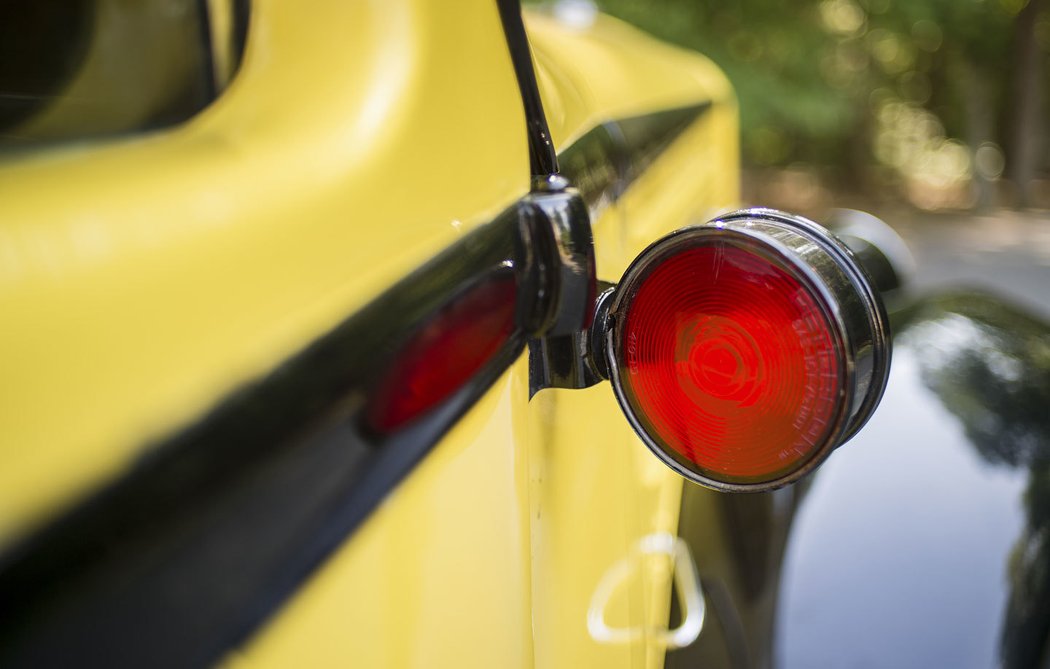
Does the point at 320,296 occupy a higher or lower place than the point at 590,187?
higher

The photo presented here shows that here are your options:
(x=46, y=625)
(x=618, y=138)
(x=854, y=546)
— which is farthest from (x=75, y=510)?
(x=854, y=546)

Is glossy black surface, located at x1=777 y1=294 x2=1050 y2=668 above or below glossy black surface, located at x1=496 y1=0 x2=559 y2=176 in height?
below

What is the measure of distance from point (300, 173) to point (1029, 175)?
13.3 meters

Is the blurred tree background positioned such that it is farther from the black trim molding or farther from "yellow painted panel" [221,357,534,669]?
the black trim molding

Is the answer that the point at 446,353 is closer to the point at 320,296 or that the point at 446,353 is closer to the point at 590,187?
the point at 320,296

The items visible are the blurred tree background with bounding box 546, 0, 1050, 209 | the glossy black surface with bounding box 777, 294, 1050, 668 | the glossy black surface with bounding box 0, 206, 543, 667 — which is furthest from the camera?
the blurred tree background with bounding box 546, 0, 1050, 209

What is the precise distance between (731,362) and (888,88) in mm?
14592

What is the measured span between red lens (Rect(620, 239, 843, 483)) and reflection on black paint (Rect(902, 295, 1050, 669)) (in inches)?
26.7

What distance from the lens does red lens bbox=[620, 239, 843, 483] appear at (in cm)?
75

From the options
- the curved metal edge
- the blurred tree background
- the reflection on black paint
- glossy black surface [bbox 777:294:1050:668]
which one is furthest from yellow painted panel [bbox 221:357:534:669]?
the blurred tree background

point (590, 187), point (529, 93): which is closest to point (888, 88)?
point (590, 187)

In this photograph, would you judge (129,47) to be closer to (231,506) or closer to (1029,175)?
(231,506)

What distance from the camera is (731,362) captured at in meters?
0.79

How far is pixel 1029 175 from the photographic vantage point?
1191cm
